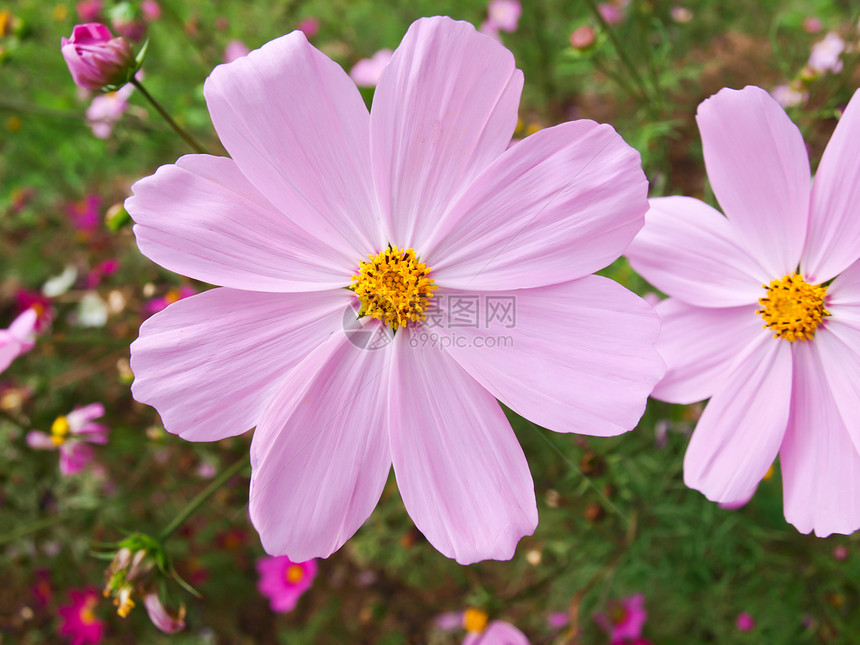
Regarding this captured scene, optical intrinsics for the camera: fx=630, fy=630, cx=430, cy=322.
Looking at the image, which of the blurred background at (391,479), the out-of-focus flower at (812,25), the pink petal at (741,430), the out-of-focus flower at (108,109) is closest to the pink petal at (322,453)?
the blurred background at (391,479)

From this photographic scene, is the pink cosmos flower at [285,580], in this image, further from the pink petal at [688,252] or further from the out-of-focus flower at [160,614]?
the pink petal at [688,252]

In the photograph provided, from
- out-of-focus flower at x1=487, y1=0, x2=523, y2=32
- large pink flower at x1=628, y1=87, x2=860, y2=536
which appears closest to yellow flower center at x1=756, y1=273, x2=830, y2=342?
large pink flower at x1=628, y1=87, x2=860, y2=536

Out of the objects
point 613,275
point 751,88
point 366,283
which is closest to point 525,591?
point 613,275

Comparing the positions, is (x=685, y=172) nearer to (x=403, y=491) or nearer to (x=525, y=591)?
(x=525, y=591)

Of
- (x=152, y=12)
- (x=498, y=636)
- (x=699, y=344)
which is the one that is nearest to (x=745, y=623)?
(x=498, y=636)

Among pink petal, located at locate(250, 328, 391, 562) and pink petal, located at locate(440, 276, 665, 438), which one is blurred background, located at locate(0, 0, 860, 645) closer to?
pink petal, located at locate(440, 276, 665, 438)
